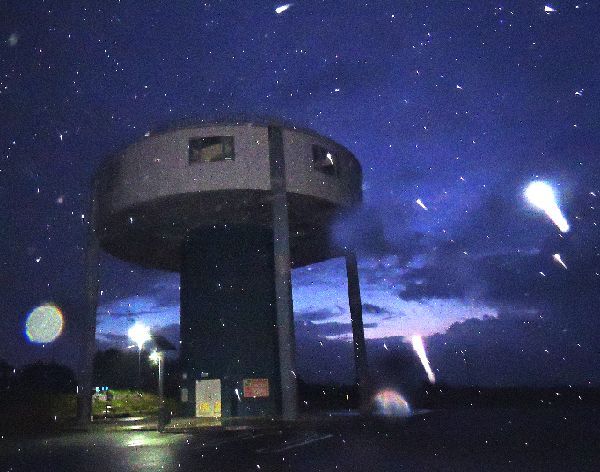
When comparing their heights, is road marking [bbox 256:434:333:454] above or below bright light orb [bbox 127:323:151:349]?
below

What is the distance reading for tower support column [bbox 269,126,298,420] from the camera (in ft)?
97.6

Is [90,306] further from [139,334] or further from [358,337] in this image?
[358,337]

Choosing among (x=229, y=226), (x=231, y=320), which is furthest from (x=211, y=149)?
(x=231, y=320)

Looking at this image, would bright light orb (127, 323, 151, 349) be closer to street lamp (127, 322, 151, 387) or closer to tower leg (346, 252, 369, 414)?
street lamp (127, 322, 151, 387)

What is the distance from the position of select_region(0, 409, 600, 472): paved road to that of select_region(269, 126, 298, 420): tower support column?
518 centimetres

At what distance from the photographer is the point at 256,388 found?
33938 millimetres

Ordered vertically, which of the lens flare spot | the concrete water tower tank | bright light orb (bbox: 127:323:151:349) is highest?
the concrete water tower tank

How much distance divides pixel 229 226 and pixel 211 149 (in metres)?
5.52

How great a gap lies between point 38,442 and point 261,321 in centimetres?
1545

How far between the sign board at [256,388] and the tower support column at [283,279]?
3672mm

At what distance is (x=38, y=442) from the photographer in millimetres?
21734

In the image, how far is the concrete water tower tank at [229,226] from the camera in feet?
104

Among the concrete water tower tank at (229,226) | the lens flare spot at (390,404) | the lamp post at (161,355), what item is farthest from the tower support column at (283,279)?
the lamp post at (161,355)

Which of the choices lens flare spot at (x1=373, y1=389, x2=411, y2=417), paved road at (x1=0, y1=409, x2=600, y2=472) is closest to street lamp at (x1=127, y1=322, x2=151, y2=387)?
paved road at (x1=0, y1=409, x2=600, y2=472)
